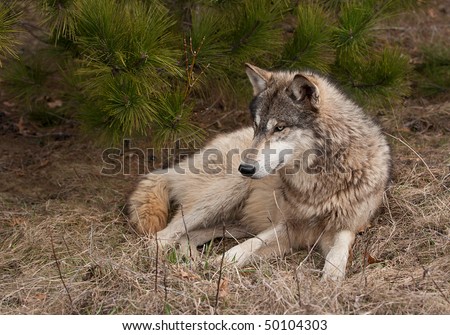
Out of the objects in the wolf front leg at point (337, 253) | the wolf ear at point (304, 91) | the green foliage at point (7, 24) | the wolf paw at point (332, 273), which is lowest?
the wolf front leg at point (337, 253)

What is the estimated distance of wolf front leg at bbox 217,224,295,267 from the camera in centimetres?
498

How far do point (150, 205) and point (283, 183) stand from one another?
1178 millimetres

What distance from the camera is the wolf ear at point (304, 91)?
4.58m

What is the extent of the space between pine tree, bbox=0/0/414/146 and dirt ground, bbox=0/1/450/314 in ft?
2.49

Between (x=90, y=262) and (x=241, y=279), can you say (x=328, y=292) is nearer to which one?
(x=241, y=279)

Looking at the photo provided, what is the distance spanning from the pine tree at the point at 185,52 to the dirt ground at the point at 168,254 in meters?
0.76

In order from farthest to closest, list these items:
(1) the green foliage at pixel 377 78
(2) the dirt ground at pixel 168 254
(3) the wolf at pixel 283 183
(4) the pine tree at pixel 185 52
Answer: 1. (1) the green foliage at pixel 377 78
2. (4) the pine tree at pixel 185 52
3. (3) the wolf at pixel 283 183
4. (2) the dirt ground at pixel 168 254

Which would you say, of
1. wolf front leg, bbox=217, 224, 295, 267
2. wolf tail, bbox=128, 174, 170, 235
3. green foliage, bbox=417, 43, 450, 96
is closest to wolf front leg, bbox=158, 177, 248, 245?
wolf tail, bbox=128, 174, 170, 235

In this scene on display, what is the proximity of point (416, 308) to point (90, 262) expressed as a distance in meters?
2.27

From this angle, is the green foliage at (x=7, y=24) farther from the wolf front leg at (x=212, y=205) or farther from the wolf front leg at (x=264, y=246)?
the wolf front leg at (x=264, y=246)

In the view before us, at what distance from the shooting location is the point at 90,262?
455 centimetres

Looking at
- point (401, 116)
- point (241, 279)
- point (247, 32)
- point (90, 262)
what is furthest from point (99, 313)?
point (401, 116)

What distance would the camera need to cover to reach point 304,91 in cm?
467

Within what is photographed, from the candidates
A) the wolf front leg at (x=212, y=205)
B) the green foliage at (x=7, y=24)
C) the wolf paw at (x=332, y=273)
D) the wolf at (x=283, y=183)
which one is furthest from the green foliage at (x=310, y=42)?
the green foliage at (x=7, y=24)
